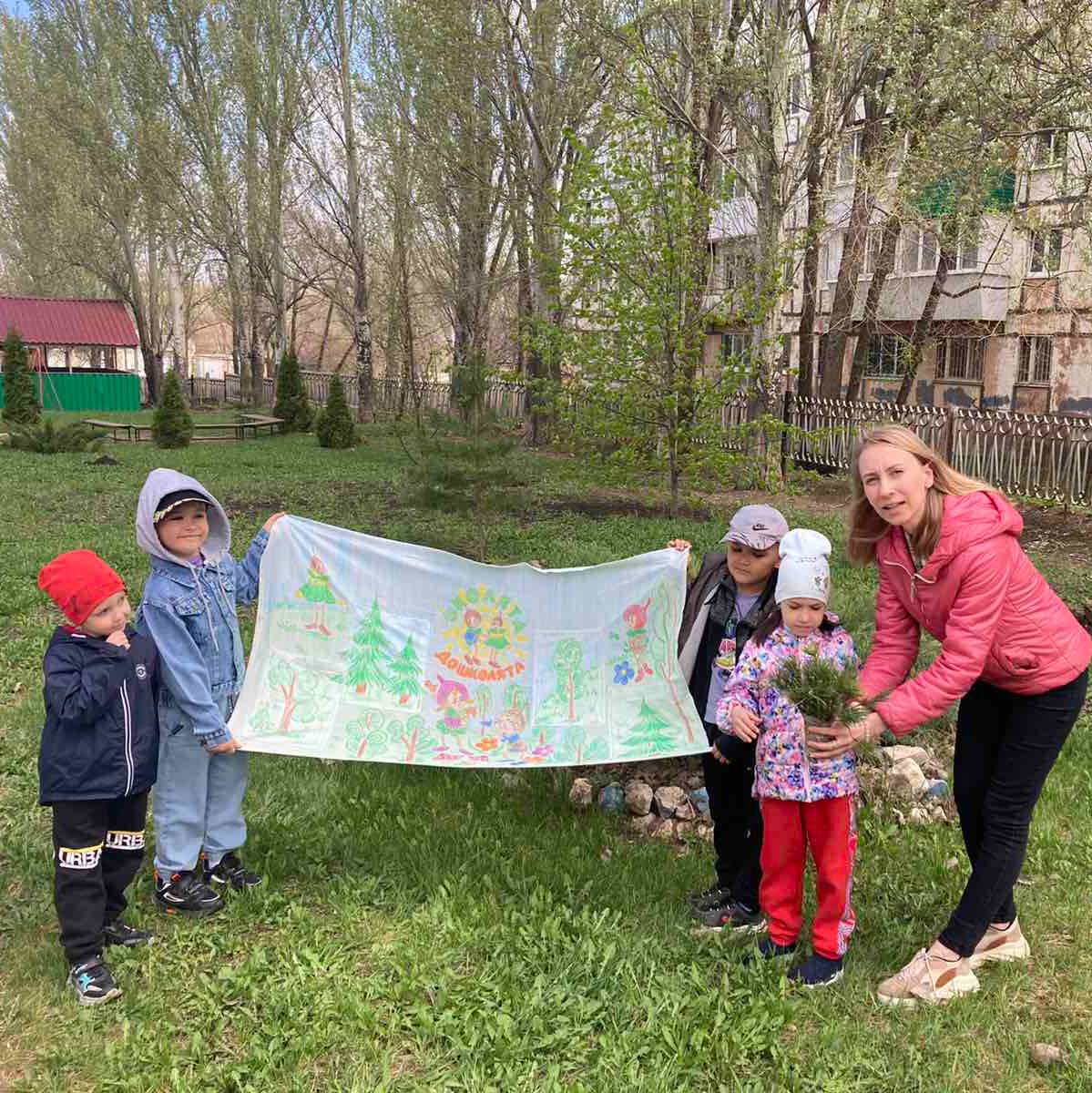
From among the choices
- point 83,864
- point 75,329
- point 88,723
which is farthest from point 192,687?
point 75,329

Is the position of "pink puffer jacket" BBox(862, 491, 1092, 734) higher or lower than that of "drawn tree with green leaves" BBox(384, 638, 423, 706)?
higher

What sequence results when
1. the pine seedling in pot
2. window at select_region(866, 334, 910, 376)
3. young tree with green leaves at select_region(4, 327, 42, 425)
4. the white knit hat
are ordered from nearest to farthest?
the pine seedling in pot, the white knit hat, young tree with green leaves at select_region(4, 327, 42, 425), window at select_region(866, 334, 910, 376)

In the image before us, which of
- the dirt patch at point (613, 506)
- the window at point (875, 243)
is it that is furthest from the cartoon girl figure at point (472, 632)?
the window at point (875, 243)

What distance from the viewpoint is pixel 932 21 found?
12734 millimetres

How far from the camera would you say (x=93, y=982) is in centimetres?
328

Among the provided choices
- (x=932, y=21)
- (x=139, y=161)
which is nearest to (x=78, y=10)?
(x=139, y=161)

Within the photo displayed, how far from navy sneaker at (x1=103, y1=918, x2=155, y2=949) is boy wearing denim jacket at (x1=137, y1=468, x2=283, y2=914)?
0.19 meters

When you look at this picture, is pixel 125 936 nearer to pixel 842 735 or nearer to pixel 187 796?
pixel 187 796

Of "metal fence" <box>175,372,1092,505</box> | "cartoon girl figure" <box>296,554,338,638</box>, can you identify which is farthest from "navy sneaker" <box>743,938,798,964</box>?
"metal fence" <box>175,372,1092,505</box>

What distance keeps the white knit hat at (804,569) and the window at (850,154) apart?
13.1 metres

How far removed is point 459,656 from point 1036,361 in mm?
26674

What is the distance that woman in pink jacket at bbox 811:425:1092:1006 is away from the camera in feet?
9.83

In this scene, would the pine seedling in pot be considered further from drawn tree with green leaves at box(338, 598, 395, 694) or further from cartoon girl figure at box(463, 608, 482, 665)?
drawn tree with green leaves at box(338, 598, 395, 694)

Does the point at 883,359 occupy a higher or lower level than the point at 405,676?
higher
